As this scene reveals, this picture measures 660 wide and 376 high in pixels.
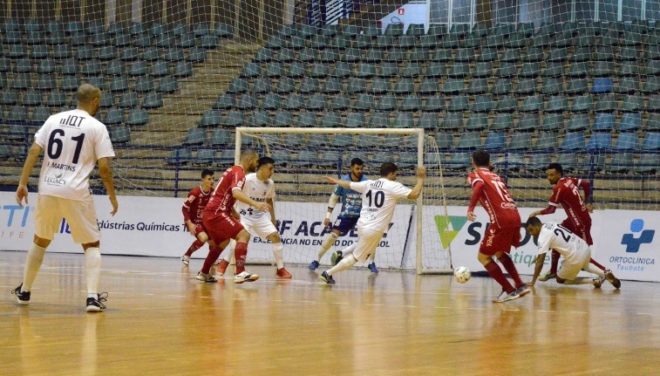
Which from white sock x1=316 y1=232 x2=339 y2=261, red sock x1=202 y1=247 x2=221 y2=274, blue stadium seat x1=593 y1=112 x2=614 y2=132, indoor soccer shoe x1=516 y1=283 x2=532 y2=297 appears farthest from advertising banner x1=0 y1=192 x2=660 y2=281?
indoor soccer shoe x1=516 y1=283 x2=532 y2=297

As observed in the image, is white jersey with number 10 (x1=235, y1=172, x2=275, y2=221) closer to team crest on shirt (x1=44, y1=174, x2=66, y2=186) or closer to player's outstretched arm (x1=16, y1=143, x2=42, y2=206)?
player's outstretched arm (x1=16, y1=143, x2=42, y2=206)

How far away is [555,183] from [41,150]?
10469 mm

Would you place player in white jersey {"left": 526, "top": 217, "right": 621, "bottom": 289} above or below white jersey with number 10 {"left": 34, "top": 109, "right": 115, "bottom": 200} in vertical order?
below

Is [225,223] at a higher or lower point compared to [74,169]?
lower

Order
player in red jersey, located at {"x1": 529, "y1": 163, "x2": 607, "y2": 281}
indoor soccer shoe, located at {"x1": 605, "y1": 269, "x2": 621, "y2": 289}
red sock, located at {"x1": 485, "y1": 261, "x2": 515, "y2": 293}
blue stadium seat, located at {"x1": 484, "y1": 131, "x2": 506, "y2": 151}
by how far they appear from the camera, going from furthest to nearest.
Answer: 1. blue stadium seat, located at {"x1": 484, "y1": 131, "x2": 506, "y2": 151}
2. player in red jersey, located at {"x1": 529, "y1": 163, "x2": 607, "y2": 281}
3. indoor soccer shoe, located at {"x1": 605, "y1": 269, "x2": 621, "y2": 289}
4. red sock, located at {"x1": 485, "y1": 261, "x2": 515, "y2": 293}

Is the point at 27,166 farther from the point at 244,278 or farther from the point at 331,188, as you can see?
the point at 331,188

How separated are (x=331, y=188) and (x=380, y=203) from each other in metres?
8.61

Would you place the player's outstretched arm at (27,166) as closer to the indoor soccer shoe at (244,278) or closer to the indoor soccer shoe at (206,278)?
the indoor soccer shoe at (244,278)

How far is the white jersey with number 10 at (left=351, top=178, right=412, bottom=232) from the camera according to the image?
1523 cm

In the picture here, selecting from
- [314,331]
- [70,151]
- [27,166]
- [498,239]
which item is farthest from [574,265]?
[27,166]

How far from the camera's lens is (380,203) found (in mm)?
15281

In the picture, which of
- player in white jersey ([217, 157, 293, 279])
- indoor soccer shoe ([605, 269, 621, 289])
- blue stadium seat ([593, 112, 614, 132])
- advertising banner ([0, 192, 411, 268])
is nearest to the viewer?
player in white jersey ([217, 157, 293, 279])

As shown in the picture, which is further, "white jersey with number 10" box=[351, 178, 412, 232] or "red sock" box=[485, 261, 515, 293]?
"white jersey with number 10" box=[351, 178, 412, 232]

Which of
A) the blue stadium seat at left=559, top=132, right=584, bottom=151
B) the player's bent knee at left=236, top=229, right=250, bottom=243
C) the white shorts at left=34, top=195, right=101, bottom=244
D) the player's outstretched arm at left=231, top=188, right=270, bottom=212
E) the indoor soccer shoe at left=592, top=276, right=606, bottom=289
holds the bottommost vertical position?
the indoor soccer shoe at left=592, top=276, right=606, bottom=289
